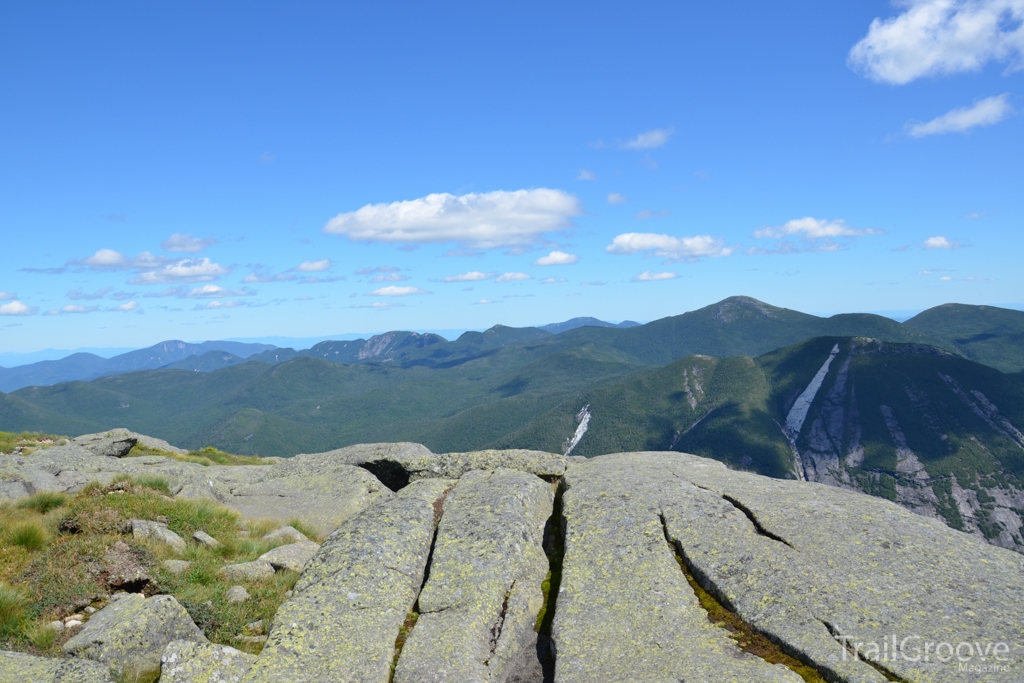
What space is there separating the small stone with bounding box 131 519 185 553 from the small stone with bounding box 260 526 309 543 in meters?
2.80

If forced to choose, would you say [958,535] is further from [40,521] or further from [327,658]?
[40,521]

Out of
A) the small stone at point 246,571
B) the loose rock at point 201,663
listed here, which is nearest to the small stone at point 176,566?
the small stone at point 246,571

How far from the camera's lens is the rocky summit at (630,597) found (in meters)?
11.1

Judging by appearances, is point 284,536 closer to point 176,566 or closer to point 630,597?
point 176,566

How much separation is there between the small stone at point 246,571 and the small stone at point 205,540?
5.98 feet

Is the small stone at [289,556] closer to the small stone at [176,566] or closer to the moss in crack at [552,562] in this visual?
the small stone at [176,566]

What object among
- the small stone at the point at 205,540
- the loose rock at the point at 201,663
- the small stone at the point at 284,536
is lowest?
the small stone at the point at 284,536

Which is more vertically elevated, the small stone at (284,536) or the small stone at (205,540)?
the small stone at (205,540)

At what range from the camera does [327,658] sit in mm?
11773

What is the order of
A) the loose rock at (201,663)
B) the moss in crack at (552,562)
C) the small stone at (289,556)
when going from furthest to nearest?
the small stone at (289,556)
the moss in crack at (552,562)
the loose rock at (201,663)

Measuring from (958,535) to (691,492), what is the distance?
693 centimetres

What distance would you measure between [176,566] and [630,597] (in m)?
12.1

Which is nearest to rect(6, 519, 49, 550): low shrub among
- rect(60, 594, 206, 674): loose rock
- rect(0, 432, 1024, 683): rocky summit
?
rect(60, 594, 206, 674): loose rock

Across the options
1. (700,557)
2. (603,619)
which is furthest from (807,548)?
(603,619)
